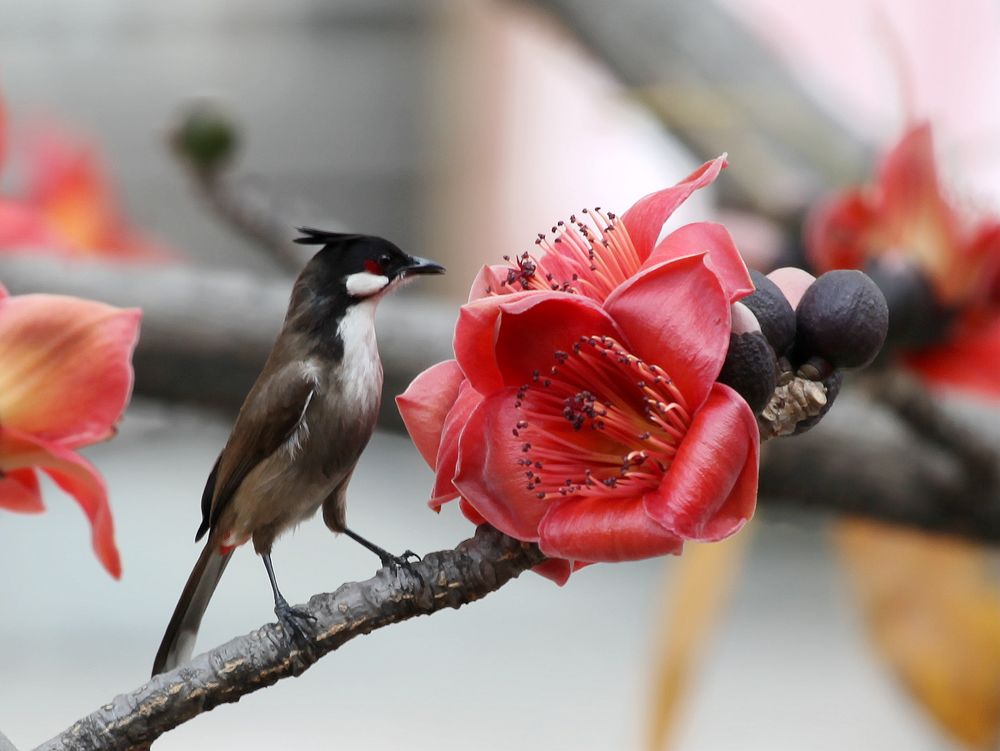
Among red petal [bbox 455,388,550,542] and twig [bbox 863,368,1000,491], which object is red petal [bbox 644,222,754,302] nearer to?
red petal [bbox 455,388,550,542]

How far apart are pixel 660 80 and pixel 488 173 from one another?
115cm

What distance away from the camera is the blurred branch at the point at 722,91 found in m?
0.58

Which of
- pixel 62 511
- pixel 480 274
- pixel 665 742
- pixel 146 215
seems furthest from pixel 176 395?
pixel 146 215

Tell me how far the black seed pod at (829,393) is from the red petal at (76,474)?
3.6 inches

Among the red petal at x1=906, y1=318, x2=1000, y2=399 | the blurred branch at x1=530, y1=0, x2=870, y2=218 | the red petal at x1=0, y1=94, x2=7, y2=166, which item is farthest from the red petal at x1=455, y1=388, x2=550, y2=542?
the blurred branch at x1=530, y1=0, x2=870, y2=218

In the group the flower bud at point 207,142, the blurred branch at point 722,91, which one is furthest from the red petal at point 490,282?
the blurred branch at point 722,91

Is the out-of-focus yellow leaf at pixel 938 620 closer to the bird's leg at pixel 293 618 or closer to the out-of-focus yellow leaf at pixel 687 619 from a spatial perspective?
the out-of-focus yellow leaf at pixel 687 619

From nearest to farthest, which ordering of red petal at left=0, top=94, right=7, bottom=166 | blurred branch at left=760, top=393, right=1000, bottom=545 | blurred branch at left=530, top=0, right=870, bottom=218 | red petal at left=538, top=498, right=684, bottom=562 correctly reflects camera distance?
1. red petal at left=538, top=498, right=684, bottom=562
2. red petal at left=0, top=94, right=7, bottom=166
3. blurred branch at left=760, top=393, right=1000, bottom=545
4. blurred branch at left=530, top=0, right=870, bottom=218

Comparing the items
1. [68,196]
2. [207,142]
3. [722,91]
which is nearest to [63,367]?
[207,142]

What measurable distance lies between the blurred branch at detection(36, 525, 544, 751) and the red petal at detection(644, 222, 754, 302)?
0.04m

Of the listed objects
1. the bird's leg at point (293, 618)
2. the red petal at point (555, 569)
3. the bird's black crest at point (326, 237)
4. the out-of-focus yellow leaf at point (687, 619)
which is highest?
the bird's black crest at point (326, 237)

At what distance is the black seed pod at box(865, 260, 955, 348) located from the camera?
370mm

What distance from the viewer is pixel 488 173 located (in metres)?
1.84

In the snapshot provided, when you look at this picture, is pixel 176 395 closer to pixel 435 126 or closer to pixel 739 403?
pixel 739 403
